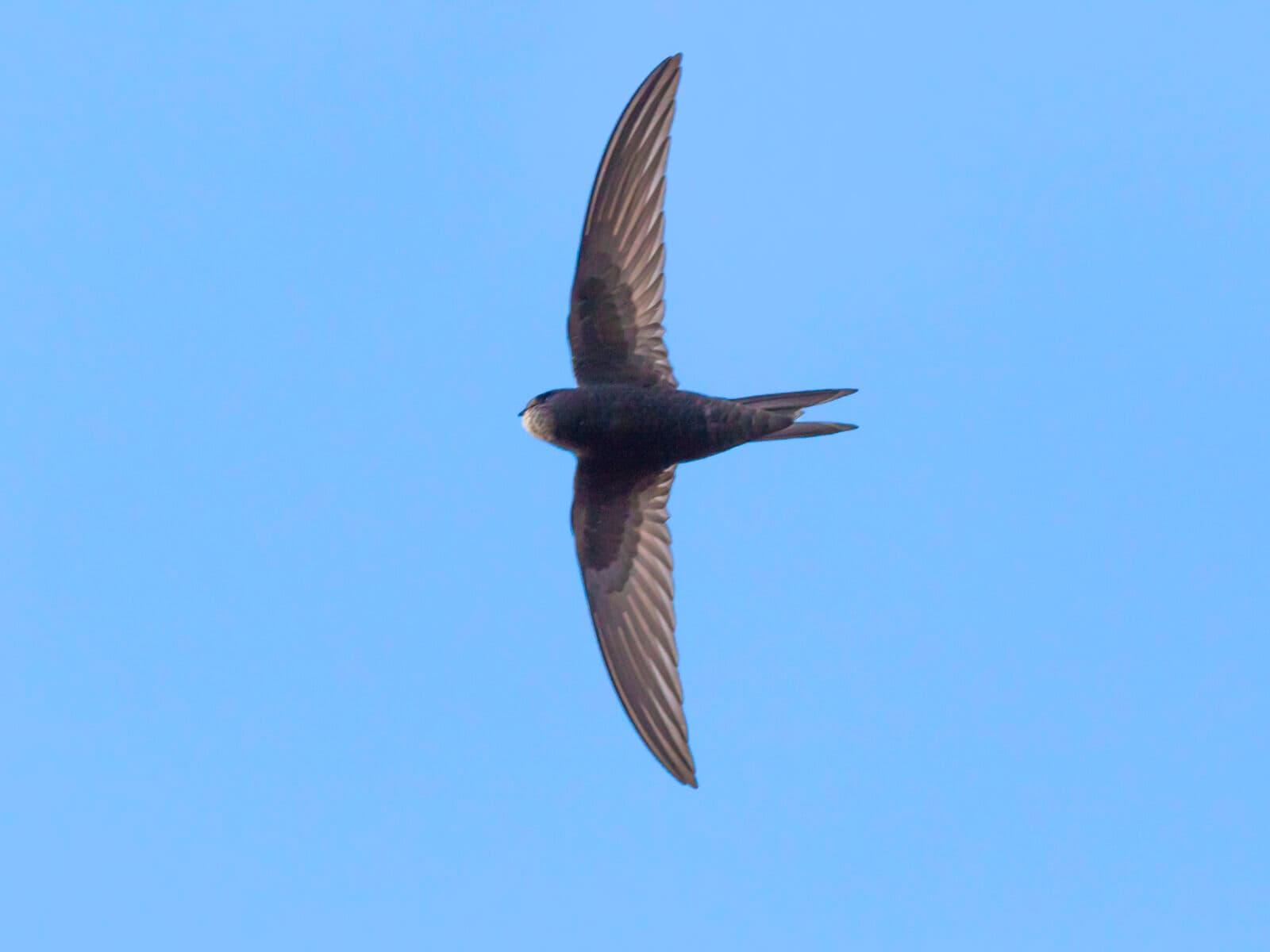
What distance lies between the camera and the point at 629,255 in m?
5.77

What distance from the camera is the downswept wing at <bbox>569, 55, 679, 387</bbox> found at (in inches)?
222

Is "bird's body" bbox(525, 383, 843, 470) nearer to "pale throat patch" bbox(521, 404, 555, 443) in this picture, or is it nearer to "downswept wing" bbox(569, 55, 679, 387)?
"pale throat patch" bbox(521, 404, 555, 443)

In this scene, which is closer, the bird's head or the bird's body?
the bird's body

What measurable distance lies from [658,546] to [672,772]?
1.14 m

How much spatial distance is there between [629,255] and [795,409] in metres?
1.10

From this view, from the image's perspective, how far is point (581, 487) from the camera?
19.7ft

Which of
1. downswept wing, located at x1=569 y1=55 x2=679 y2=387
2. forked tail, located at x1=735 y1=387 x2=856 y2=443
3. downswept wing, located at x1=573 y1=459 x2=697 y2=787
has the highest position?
downswept wing, located at x1=569 y1=55 x2=679 y2=387

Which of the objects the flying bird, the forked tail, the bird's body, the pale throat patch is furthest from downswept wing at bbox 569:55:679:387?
the forked tail

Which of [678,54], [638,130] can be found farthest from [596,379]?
[678,54]

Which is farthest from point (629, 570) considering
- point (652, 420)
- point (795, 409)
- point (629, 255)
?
point (629, 255)

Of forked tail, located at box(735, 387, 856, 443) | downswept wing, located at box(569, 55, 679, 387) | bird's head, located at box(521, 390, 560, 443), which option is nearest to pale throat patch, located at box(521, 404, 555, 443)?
bird's head, located at box(521, 390, 560, 443)

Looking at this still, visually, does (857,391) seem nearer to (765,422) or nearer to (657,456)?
(765,422)

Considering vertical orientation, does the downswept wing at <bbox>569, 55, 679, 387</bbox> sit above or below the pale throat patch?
above

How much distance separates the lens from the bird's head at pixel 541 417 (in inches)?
227
